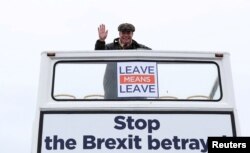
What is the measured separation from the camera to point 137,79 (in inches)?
371

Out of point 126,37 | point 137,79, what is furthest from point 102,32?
point 137,79

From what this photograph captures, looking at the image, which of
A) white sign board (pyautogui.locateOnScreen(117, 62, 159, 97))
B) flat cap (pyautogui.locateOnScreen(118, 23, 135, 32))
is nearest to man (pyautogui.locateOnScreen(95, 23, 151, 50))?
flat cap (pyautogui.locateOnScreen(118, 23, 135, 32))

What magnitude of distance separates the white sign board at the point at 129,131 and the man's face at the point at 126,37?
44.9 inches

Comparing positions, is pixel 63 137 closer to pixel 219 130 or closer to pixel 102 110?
pixel 102 110

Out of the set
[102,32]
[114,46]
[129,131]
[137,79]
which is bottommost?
[129,131]

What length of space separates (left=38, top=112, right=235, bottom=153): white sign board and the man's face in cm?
114

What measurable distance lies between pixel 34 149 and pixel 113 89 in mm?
1137

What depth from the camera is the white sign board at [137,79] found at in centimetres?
936

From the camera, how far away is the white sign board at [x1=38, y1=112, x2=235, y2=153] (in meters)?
9.02

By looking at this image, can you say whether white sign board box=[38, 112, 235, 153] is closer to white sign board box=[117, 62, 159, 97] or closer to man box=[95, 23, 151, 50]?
white sign board box=[117, 62, 159, 97]

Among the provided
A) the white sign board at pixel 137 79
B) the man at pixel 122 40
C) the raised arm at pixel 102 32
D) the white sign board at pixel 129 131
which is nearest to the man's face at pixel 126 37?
the man at pixel 122 40

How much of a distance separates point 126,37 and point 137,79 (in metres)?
0.76

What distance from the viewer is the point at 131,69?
31.0 ft

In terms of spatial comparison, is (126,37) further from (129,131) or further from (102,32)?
(129,131)
